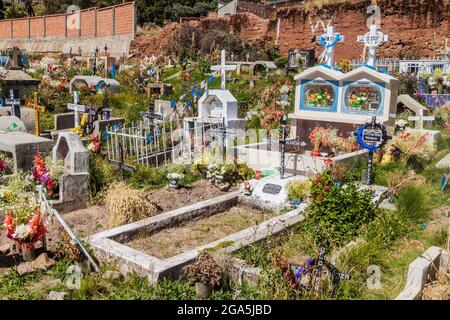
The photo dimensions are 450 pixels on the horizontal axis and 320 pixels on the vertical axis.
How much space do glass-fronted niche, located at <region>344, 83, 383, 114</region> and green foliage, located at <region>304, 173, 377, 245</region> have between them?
455cm

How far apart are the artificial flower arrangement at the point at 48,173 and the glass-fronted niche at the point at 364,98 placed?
6432 millimetres

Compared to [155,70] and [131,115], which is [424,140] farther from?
[155,70]

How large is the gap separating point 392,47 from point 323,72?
15820mm

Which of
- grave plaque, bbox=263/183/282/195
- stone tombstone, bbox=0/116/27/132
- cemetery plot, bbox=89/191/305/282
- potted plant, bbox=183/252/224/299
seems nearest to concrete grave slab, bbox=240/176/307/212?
grave plaque, bbox=263/183/282/195

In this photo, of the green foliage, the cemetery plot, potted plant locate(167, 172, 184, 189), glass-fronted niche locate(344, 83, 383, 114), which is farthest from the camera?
glass-fronted niche locate(344, 83, 383, 114)

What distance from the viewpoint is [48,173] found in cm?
757

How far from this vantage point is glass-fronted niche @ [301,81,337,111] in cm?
1105

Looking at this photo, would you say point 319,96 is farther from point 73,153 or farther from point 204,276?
point 204,276

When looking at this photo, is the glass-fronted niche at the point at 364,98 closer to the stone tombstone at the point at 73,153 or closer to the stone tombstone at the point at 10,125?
the stone tombstone at the point at 73,153

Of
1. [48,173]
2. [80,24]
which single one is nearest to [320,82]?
[48,173]

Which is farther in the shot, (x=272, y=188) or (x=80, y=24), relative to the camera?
(x=80, y=24)

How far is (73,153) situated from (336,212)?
168 inches

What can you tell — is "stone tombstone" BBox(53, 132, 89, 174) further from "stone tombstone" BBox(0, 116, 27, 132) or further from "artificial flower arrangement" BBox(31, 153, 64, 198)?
"stone tombstone" BBox(0, 116, 27, 132)
